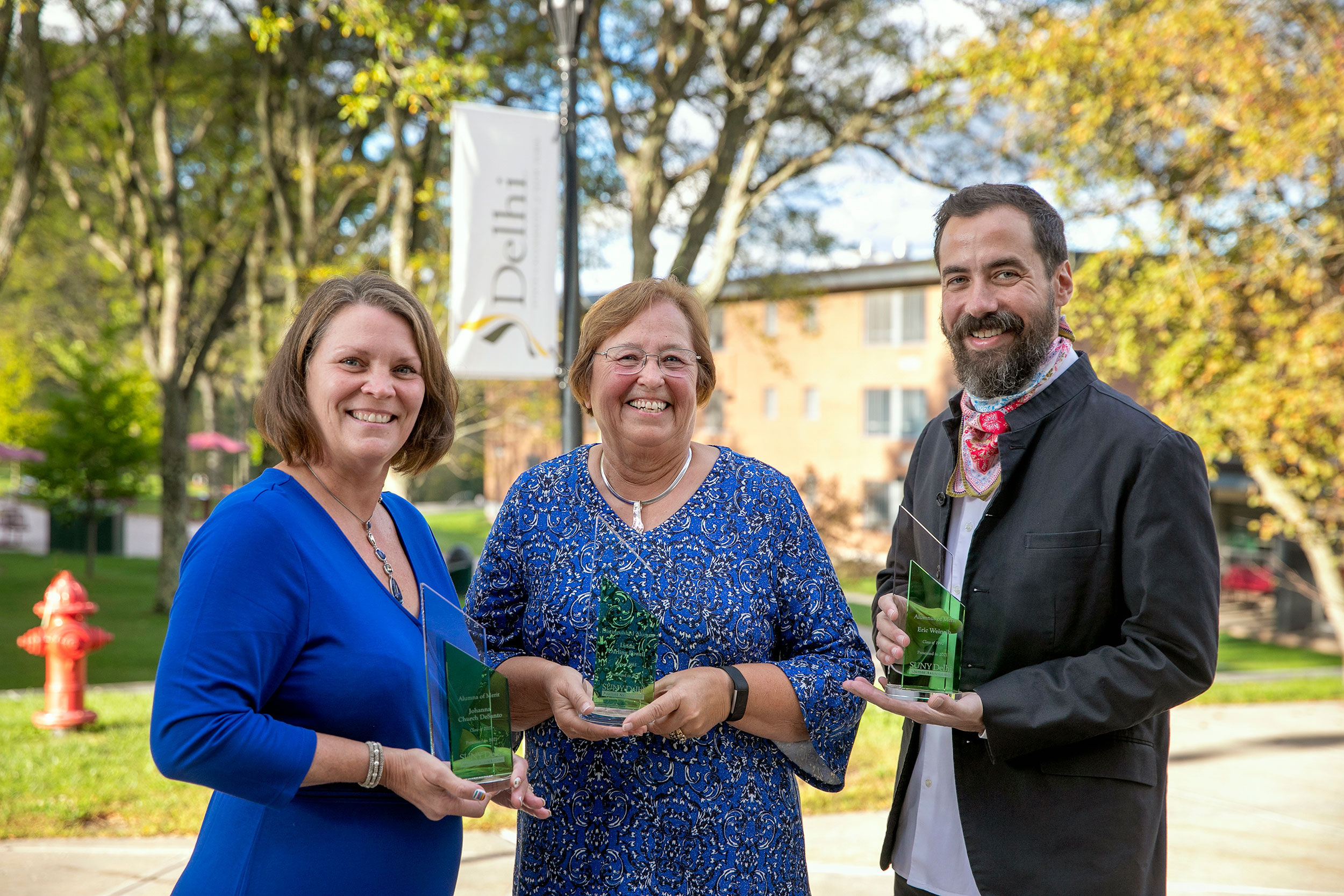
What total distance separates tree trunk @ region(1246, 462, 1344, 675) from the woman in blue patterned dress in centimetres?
1054

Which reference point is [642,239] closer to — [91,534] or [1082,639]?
[1082,639]

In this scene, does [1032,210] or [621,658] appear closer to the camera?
[621,658]

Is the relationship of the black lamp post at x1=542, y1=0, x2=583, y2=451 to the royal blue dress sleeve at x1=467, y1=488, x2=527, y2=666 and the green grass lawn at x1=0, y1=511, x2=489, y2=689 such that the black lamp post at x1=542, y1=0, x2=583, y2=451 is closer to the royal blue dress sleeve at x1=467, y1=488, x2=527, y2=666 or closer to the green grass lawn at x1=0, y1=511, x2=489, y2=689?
A: the green grass lawn at x1=0, y1=511, x2=489, y2=689

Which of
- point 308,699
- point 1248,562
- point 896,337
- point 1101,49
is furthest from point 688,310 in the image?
point 896,337

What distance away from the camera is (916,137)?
35.7ft

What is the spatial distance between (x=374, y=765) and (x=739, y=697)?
0.78 metres

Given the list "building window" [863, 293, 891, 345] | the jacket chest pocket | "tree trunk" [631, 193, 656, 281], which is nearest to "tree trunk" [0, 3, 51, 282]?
"tree trunk" [631, 193, 656, 281]

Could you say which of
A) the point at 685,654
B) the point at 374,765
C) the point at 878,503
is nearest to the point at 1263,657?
the point at 878,503

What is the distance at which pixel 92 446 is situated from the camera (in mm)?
19281

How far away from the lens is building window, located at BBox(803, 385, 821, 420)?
110ft

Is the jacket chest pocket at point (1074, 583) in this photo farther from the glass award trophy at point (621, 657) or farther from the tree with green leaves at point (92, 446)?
the tree with green leaves at point (92, 446)

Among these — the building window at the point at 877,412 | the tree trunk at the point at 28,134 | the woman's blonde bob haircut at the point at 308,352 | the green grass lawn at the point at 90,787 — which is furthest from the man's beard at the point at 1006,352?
the building window at the point at 877,412

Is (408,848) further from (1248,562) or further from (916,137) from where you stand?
(1248,562)

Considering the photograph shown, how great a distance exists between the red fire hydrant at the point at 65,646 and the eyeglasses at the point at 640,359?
6023 millimetres
